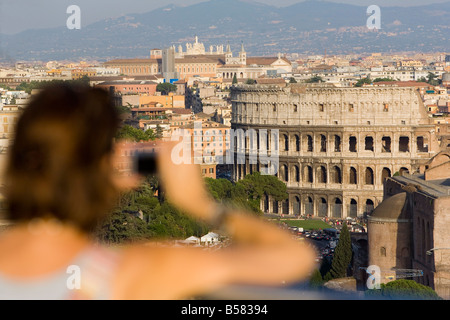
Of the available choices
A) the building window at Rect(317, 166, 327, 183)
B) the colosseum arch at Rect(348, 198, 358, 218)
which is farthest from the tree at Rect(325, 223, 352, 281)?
the building window at Rect(317, 166, 327, 183)

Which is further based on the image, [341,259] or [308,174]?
[308,174]

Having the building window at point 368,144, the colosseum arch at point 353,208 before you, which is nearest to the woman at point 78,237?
the colosseum arch at point 353,208

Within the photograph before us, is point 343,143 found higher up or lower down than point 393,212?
higher up

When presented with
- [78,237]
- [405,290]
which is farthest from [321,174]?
[78,237]

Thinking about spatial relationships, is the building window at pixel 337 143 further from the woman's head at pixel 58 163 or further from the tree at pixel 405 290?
the woman's head at pixel 58 163

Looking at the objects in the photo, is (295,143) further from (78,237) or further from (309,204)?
(78,237)
